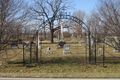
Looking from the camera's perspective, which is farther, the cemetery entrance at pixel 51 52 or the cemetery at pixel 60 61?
A: the cemetery entrance at pixel 51 52

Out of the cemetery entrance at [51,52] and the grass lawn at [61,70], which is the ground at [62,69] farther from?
the cemetery entrance at [51,52]

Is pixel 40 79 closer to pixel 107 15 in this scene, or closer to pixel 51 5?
pixel 107 15

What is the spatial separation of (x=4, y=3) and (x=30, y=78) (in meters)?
5.43

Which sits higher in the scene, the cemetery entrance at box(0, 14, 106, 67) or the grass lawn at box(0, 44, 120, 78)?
the cemetery entrance at box(0, 14, 106, 67)

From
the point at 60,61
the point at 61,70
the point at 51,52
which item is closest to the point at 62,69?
the point at 61,70

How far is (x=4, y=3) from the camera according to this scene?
8.03 metres

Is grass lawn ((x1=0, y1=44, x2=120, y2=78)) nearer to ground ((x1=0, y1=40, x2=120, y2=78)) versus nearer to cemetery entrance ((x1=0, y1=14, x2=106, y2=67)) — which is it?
ground ((x1=0, y1=40, x2=120, y2=78))

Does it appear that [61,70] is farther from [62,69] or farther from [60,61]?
[60,61]

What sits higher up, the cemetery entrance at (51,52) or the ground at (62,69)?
the cemetery entrance at (51,52)

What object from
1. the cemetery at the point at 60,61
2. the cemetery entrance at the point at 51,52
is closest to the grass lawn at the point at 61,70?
the cemetery at the point at 60,61

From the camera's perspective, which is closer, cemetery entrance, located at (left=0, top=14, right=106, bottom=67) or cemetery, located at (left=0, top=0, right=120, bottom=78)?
cemetery, located at (left=0, top=0, right=120, bottom=78)

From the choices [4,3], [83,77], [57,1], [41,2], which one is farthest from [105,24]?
[41,2]

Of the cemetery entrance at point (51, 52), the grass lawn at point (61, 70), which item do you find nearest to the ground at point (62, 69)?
the grass lawn at point (61, 70)

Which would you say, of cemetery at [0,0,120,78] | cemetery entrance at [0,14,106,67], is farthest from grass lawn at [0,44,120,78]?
cemetery entrance at [0,14,106,67]
